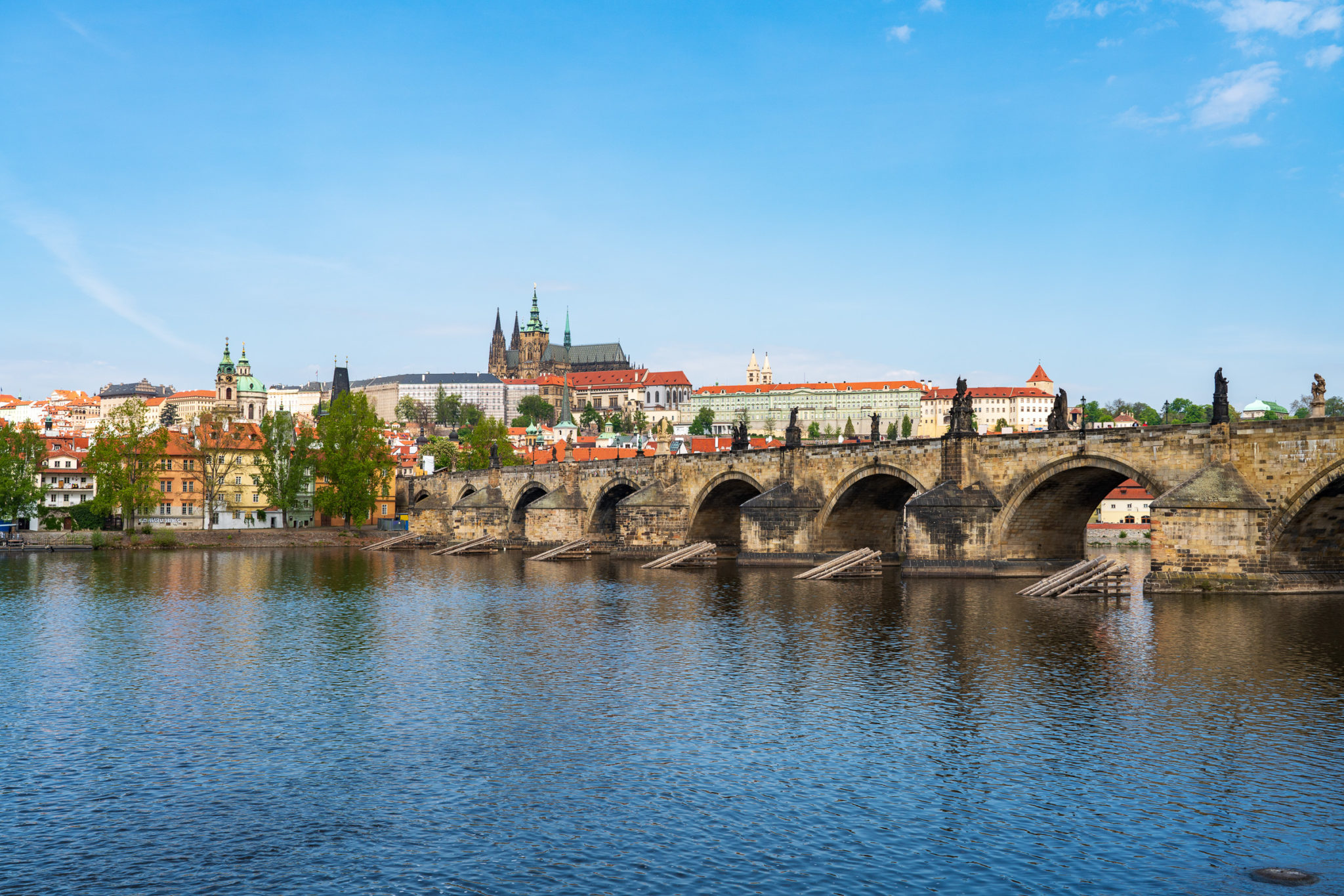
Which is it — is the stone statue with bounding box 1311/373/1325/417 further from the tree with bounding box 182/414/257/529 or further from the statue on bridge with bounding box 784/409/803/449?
the tree with bounding box 182/414/257/529

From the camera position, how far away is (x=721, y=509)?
59.8 meters

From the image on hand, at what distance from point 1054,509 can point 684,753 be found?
28.6m

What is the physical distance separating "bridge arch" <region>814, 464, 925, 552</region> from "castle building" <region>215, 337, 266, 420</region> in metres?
112

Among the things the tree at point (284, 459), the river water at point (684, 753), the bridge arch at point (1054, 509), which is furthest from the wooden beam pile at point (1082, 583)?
the tree at point (284, 459)

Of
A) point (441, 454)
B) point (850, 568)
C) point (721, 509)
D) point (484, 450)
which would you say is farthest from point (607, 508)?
point (441, 454)

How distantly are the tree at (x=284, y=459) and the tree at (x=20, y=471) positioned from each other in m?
14.4

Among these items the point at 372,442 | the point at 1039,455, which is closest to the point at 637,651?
the point at 1039,455

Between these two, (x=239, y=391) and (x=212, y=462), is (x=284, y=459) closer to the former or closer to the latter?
(x=212, y=462)

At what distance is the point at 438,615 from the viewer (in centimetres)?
3462

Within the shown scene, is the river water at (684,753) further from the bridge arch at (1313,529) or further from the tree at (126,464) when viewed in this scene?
the tree at (126,464)

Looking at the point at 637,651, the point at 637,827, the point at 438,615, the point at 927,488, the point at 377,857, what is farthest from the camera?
the point at 927,488

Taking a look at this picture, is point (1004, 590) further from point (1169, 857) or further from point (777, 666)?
point (1169, 857)

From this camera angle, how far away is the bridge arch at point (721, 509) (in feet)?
188

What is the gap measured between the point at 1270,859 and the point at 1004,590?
84.7ft
